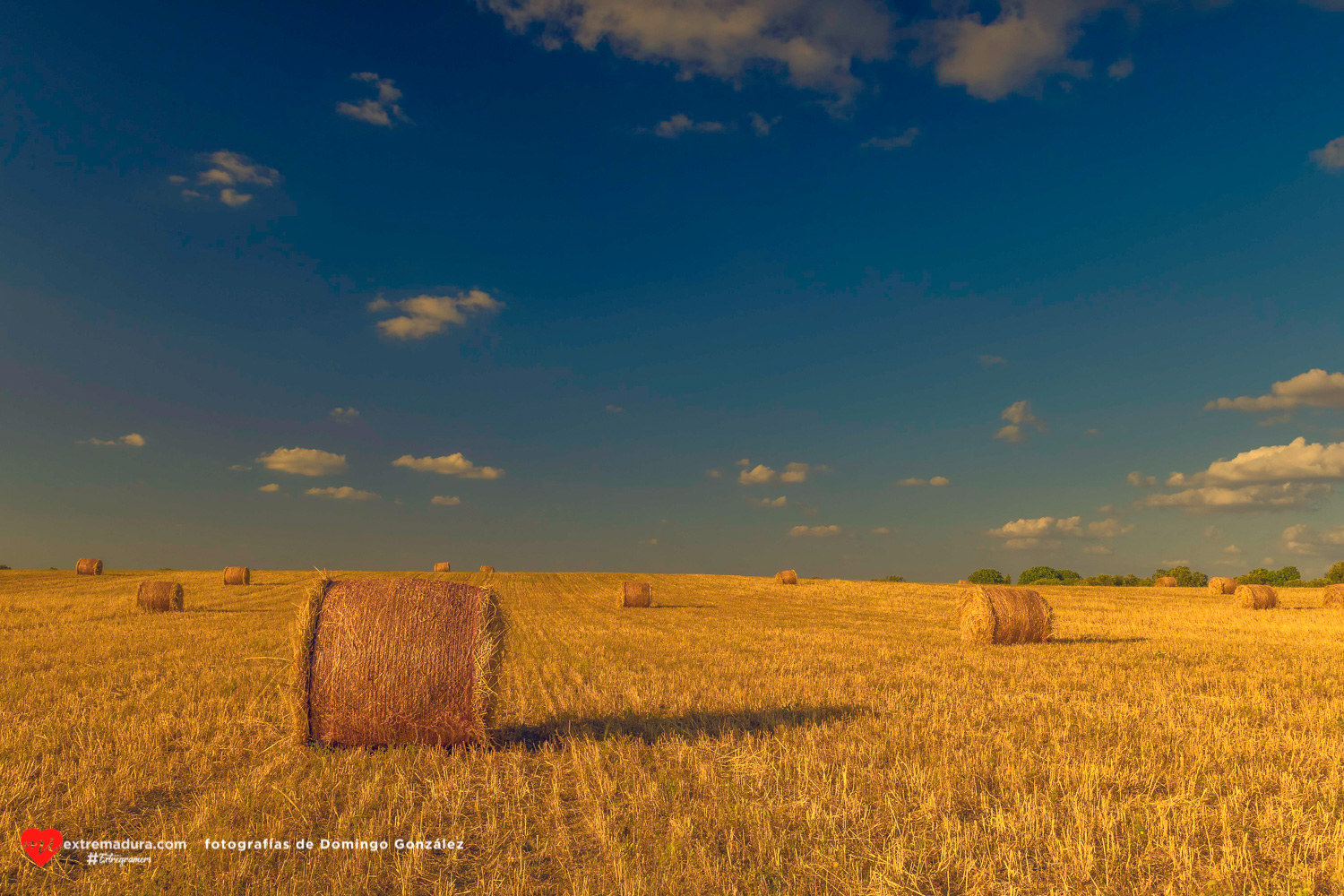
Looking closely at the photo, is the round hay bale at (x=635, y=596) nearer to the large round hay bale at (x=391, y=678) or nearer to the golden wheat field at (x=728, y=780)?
the golden wheat field at (x=728, y=780)

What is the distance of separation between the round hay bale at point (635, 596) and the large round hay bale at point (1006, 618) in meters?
14.3

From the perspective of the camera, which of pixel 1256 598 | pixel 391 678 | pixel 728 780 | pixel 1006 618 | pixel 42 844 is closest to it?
pixel 42 844

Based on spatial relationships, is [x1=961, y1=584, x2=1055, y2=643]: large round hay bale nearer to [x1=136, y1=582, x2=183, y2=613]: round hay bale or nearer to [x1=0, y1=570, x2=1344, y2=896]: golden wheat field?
[x1=0, y1=570, x2=1344, y2=896]: golden wheat field

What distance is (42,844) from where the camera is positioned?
4906 mm

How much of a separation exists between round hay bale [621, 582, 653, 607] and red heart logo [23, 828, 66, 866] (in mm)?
24682

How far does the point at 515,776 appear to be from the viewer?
6480 mm

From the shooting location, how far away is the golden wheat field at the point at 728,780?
4.59m

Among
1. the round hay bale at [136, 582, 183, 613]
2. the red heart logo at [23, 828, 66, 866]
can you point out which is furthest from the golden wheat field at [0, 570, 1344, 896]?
the round hay bale at [136, 582, 183, 613]

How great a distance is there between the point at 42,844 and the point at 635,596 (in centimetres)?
2503

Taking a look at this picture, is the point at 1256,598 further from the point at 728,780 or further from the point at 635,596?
the point at 728,780

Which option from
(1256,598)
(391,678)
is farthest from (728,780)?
(1256,598)

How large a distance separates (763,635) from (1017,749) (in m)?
11.2

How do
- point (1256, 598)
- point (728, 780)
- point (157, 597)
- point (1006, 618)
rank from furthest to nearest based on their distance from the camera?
point (1256, 598) < point (157, 597) < point (1006, 618) < point (728, 780)

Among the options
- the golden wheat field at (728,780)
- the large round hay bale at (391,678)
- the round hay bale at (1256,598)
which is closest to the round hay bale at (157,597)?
the golden wheat field at (728,780)
